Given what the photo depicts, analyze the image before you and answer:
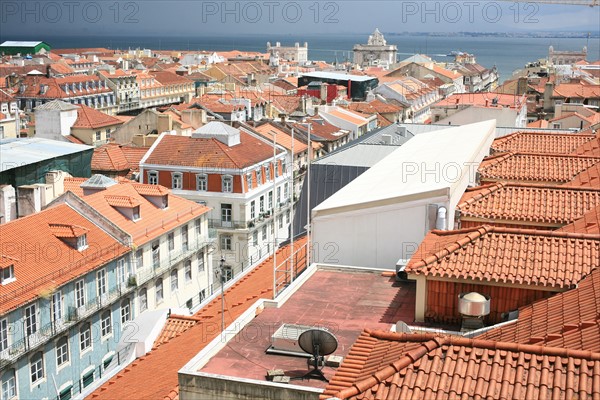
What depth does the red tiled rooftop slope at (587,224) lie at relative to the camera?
559 inches

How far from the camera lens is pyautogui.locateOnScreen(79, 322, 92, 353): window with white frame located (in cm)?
2259

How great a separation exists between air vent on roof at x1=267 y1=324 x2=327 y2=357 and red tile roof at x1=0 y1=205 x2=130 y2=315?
10.7 meters

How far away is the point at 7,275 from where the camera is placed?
2025 cm

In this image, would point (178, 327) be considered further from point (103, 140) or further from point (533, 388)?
point (103, 140)

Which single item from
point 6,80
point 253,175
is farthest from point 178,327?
point 6,80

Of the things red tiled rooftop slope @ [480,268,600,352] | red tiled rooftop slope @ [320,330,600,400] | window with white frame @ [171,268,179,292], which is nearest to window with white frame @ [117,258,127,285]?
window with white frame @ [171,268,179,292]

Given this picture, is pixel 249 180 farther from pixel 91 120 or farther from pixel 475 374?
pixel 475 374

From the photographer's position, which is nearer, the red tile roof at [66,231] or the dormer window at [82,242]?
the red tile roof at [66,231]

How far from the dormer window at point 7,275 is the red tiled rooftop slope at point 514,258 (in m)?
11.8

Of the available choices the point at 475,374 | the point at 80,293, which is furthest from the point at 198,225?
the point at 475,374

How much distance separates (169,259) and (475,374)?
20.9 meters

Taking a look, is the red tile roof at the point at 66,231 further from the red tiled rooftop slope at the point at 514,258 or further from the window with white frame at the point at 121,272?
the red tiled rooftop slope at the point at 514,258

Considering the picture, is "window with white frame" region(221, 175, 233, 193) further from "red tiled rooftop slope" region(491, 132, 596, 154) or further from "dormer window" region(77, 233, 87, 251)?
"red tiled rooftop slope" region(491, 132, 596, 154)

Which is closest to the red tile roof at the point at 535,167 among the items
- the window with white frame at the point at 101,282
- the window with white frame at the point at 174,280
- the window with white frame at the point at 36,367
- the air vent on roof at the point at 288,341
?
the air vent on roof at the point at 288,341
